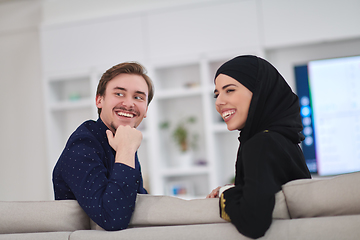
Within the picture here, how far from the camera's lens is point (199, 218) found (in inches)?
42.4

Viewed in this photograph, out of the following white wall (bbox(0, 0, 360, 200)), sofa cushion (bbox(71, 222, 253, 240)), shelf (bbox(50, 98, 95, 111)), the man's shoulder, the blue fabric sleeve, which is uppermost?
white wall (bbox(0, 0, 360, 200))

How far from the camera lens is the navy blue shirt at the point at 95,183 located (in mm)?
1101

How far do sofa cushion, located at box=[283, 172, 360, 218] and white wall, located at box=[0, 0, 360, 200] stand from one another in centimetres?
266

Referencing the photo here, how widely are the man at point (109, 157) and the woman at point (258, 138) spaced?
0.33 meters

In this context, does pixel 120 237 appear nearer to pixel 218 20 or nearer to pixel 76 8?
pixel 218 20

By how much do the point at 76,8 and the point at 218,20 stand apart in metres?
1.84

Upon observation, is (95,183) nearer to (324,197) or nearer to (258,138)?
(258,138)

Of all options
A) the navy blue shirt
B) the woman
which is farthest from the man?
the woman

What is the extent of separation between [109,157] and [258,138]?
637 mm

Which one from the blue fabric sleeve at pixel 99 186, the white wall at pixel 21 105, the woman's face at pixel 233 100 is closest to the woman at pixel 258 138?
the woman's face at pixel 233 100

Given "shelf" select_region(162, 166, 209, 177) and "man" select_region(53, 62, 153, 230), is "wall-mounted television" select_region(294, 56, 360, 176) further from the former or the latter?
"man" select_region(53, 62, 153, 230)

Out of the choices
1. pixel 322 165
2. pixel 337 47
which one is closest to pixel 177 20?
pixel 337 47

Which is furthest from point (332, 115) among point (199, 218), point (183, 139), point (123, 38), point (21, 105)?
point (21, 105)

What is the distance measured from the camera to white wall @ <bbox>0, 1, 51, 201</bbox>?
453 cm
